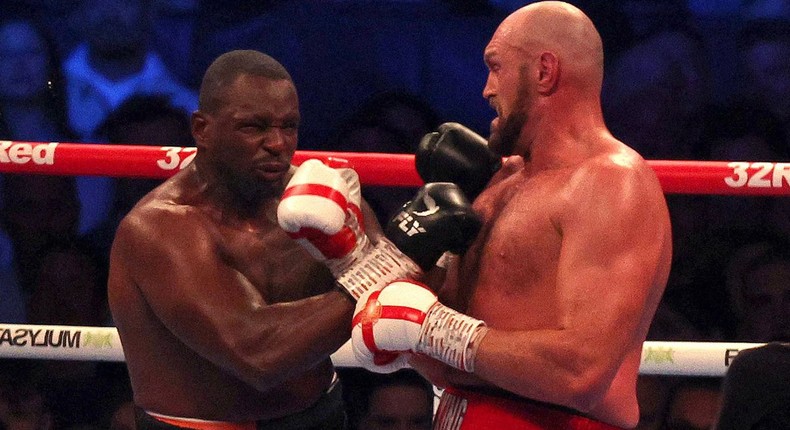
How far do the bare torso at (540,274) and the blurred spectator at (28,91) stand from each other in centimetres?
243

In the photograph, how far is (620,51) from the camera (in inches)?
156

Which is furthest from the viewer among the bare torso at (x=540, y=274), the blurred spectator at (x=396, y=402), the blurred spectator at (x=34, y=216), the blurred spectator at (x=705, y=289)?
the blurred spectator at (x=34, y=216)

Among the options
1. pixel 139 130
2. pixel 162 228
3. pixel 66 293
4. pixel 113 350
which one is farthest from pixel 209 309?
pixel 139 130

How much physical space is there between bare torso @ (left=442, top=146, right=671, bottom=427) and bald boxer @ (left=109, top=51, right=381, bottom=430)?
27 centimetres

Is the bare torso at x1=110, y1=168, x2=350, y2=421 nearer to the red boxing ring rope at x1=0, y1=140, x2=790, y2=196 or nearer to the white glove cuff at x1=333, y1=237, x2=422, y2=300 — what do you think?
the white glove cuff at x1=333, y1=237, x2=422, y2=300

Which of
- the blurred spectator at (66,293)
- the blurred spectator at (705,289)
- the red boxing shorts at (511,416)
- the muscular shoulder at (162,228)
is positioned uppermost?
the muscular shoulder at (162,228)

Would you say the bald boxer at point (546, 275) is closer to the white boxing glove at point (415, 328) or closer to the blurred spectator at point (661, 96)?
the white boxing glove at point (415, 328)

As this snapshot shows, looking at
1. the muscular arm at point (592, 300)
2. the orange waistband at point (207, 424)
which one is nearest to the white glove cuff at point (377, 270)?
the muscular arm at point (592, 300)

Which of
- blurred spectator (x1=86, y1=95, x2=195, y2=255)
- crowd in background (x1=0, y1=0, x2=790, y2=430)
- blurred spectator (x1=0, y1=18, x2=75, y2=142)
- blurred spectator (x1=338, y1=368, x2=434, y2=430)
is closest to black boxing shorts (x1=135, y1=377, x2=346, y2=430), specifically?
blurred spectator (x1=338, y1=368, x2=434, y2=430)

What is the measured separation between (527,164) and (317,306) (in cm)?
47

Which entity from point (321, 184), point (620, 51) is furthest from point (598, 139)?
point (620, 51)

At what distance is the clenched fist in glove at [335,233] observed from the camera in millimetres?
1944

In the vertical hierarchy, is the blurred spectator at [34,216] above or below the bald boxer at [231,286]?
below

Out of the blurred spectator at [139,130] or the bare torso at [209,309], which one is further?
the blurred spectator at [139,130]
